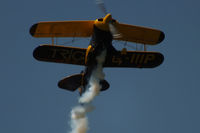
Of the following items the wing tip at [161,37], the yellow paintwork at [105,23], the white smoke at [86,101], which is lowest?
the white smoke at [86,101]

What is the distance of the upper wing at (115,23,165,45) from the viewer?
28547mm

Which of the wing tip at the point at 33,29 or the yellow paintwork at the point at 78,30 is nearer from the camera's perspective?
the wing tip at the point at 33,29

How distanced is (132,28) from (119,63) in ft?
5.33

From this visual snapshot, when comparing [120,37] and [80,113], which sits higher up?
[120,37]

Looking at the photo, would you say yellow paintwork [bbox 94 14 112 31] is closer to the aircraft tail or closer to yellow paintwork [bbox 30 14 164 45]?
yellow paintwork [bbox 30 14 164 45]

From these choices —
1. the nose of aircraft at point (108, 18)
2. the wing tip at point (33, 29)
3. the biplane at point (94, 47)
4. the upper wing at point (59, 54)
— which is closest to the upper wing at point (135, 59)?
the biplane at point (94, 47)

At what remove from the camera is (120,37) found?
94.1 feet

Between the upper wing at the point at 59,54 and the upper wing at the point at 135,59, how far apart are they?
1.17 meters

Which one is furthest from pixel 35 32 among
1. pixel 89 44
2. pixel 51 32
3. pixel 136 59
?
pixel 136 59

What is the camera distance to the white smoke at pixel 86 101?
28000 millimetres

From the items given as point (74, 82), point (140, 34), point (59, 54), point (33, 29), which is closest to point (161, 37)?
point (140, 34)

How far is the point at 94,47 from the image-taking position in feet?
88.4

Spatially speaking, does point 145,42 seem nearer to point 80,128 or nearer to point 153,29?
point 153,29

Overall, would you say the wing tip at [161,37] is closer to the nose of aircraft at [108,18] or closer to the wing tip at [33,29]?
the nose of aircraft at [108,18]
